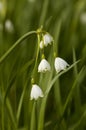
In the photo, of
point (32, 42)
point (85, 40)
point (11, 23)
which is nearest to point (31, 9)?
point (11, 23)

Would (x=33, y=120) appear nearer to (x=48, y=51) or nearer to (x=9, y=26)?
(x=48, y=51)

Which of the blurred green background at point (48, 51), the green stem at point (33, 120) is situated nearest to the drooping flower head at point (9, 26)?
the blurred green background at point (48, 51)

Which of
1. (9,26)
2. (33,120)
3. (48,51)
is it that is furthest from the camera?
(9,26)

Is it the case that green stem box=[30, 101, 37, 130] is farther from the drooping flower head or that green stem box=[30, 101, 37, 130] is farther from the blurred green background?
the drooping flower head

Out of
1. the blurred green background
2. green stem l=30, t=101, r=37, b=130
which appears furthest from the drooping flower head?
green stem l=30, t=101, r=37, b=130

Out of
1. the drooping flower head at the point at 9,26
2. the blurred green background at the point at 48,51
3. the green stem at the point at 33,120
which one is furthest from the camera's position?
the drooping flower head at the point at 9,26

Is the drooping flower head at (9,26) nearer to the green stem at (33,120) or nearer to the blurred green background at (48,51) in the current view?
the blurred green background at (48,51)

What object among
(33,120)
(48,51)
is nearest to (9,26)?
(48,51)

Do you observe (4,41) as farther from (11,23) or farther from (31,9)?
(31,9)
